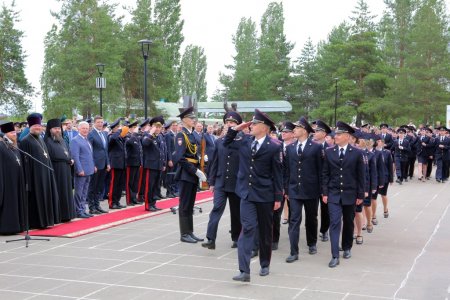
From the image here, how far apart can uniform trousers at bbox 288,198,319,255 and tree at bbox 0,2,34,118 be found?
3537cm

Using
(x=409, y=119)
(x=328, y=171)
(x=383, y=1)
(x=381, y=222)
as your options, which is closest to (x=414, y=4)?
(x=383, y=1)

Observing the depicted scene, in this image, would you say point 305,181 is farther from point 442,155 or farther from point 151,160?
point 442,155

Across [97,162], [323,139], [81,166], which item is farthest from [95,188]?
[323,139]

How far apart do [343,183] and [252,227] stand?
1890 millimetres

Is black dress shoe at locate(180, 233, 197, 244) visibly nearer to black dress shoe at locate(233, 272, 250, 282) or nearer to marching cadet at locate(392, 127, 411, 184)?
black dress shoe at locate(233, 272, 250, 282)

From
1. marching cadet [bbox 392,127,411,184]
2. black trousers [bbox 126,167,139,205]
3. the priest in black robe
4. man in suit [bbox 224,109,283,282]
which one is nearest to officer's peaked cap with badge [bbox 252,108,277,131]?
man in suit [bbox 224,109,283,282]

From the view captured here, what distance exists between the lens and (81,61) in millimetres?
37094

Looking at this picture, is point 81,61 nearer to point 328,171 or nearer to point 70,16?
point 70,16

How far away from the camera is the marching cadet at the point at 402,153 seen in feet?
70.4

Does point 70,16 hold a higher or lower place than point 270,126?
higher

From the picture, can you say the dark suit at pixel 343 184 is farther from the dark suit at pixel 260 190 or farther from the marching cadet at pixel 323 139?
the dark suit at pixel 260 190

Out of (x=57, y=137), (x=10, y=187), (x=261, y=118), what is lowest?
(x=10, y=187)

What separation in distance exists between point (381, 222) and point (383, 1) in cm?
4451

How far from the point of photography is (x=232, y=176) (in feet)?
29.2
